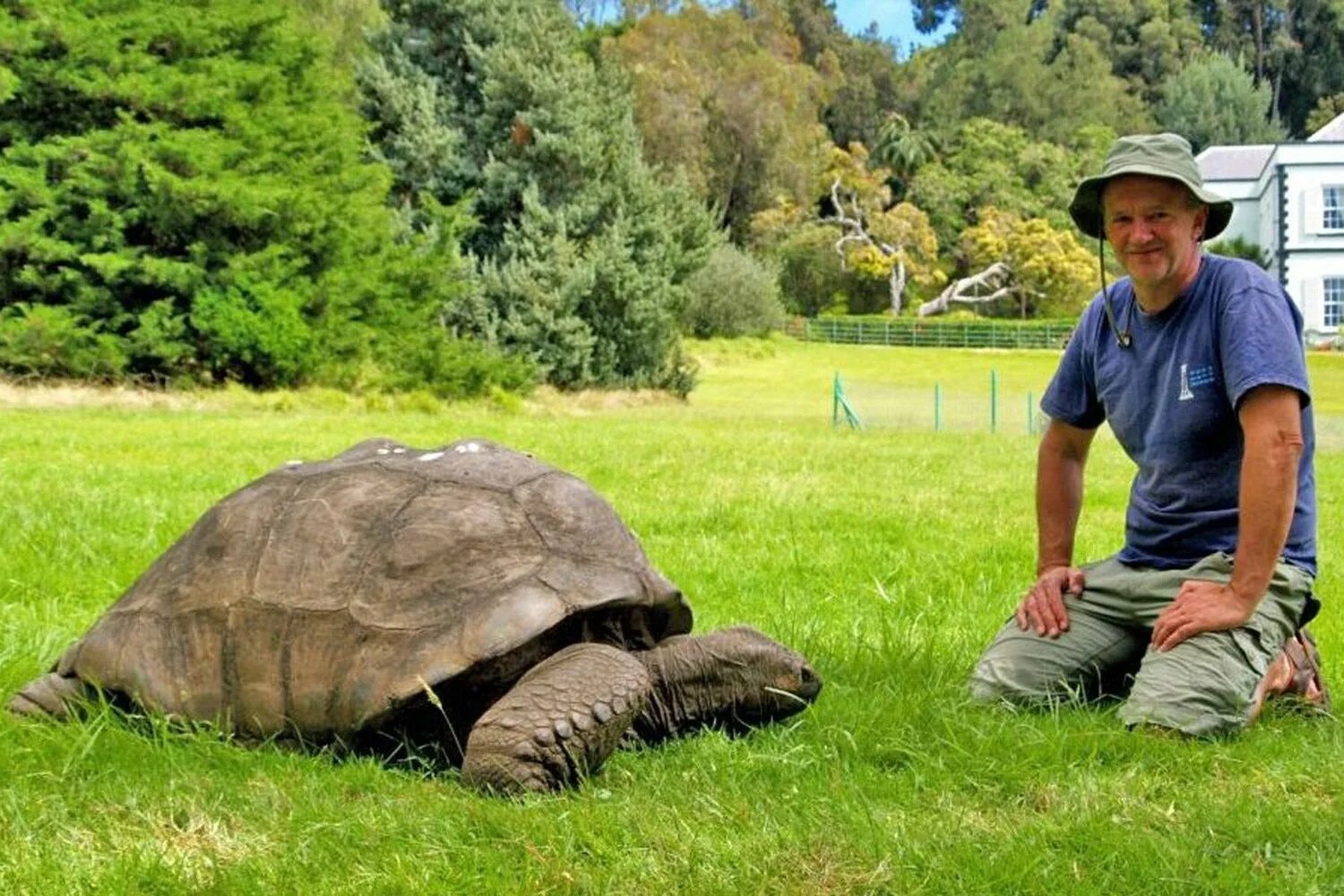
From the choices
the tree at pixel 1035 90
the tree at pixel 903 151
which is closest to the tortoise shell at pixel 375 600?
the tree at pixel 903 151

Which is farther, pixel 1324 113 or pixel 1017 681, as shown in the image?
pixel 1324 113

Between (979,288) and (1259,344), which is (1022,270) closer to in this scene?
(979,288)

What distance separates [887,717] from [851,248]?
59.2 m

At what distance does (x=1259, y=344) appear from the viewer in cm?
390

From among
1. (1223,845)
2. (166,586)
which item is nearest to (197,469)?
(166,586)

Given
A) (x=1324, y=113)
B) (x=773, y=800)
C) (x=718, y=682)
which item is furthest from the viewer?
(x=1324, y=113)

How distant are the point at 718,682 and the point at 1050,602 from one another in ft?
4.73

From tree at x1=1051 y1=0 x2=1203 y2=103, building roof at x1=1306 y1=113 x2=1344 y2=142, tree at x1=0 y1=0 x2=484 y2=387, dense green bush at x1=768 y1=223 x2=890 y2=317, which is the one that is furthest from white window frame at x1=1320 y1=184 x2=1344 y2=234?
tree at x1=1051 y1=0 x2=1203 y2=103

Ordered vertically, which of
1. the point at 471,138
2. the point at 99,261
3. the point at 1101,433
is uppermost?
the point at 471,138

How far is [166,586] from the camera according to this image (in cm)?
387

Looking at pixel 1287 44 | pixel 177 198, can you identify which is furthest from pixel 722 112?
pixel 1287 44

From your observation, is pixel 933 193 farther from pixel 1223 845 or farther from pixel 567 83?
pixel 1223 845

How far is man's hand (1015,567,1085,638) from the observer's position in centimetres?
446

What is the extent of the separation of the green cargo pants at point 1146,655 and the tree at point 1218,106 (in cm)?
8101
